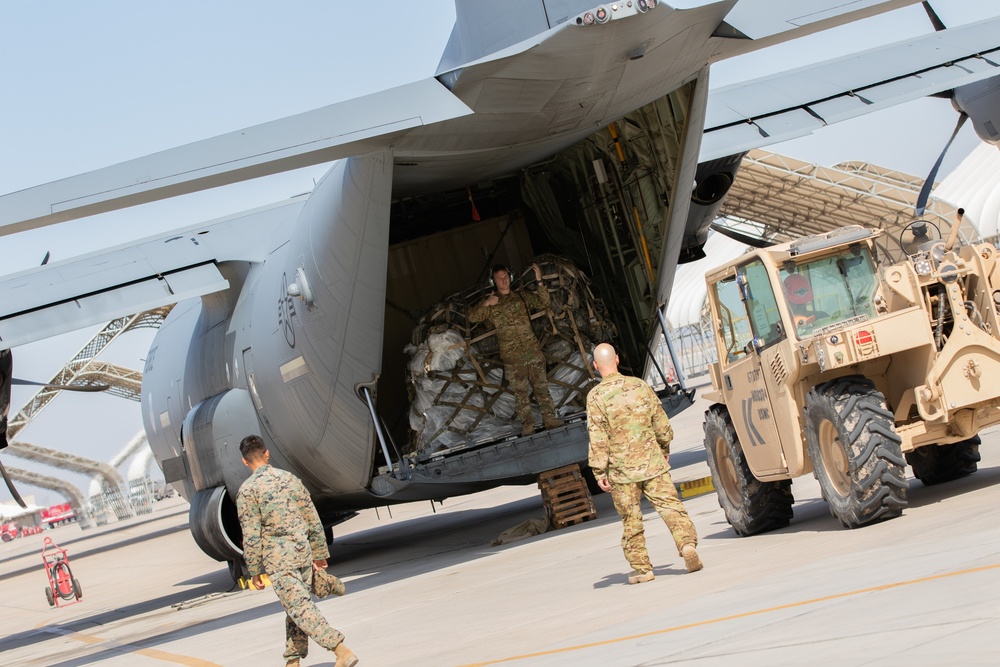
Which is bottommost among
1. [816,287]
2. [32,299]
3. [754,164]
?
[816,287]

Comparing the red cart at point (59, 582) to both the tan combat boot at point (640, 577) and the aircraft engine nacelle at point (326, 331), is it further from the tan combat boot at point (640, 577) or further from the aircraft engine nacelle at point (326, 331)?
the tan combat boot at point (640, 577)

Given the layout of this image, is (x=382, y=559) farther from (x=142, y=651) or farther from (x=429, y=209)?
(x=142, y=651)

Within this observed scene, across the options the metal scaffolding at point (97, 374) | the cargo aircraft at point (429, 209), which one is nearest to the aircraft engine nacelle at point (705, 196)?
the cargo aircraft at point (429, 209)

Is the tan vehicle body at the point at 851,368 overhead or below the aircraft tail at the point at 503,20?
below

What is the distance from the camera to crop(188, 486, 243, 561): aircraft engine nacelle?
13867 mm

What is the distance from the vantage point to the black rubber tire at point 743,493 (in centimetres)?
856

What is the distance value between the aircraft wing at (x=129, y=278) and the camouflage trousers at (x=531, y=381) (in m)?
3.52

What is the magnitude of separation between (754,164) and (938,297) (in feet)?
116

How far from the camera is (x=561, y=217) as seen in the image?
14.2 m

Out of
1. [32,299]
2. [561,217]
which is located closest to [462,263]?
[561,217]

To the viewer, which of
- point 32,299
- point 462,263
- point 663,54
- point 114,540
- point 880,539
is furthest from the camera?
point 114,540

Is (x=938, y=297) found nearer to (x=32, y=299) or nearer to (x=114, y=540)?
(x=32, y=299)

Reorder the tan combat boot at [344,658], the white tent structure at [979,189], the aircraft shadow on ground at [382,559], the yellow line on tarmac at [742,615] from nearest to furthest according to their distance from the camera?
the yellow line on tarmac at [742,615], the tan combat boot at [344,658], the aircraft shadow on ground at [382,559], the white tent structure at [979,189]

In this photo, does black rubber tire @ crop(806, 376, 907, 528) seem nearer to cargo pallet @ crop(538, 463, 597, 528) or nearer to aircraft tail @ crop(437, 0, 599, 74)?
aircraft tail @ crop(437, 0, 599, 74)
